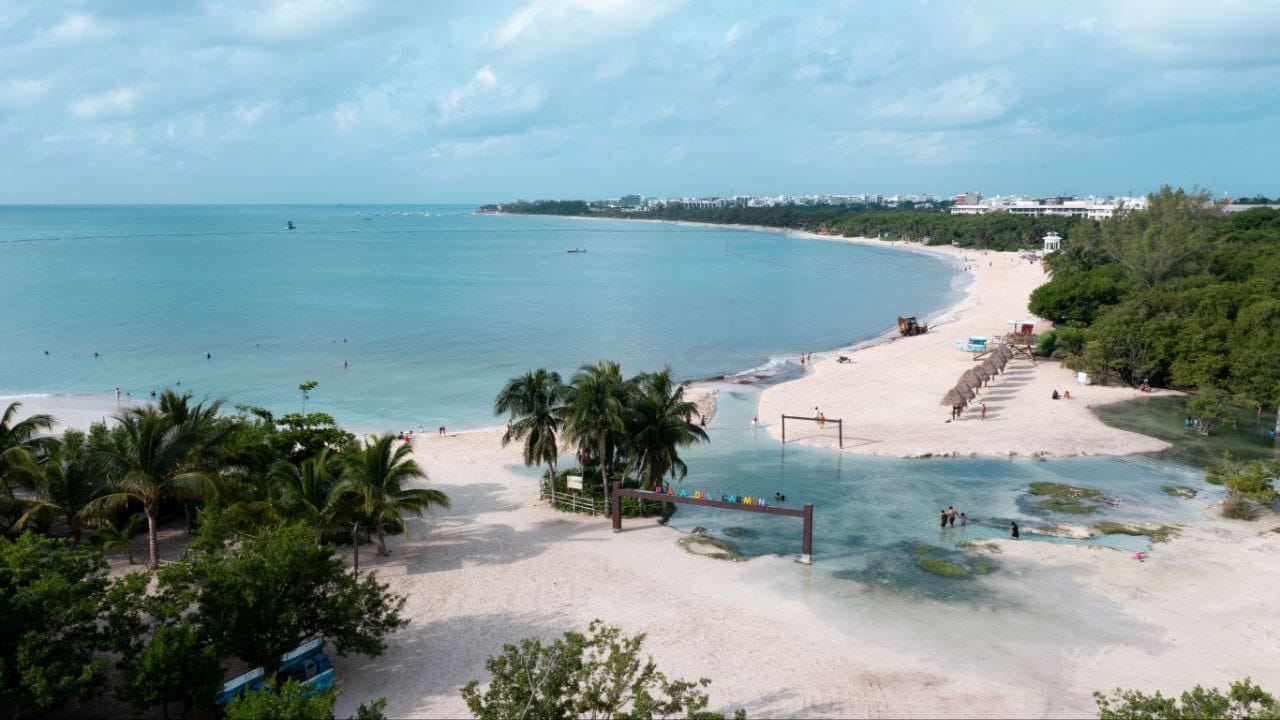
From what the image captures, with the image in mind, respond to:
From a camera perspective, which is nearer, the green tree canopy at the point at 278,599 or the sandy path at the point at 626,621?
the green tree canopy at the point at 278,599

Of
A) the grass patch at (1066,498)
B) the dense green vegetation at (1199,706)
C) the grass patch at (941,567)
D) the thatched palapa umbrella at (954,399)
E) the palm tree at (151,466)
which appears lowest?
the grass patch at (941,567)

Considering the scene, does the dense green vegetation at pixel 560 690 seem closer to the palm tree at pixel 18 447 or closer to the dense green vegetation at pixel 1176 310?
the palm tree at pixel 18 447

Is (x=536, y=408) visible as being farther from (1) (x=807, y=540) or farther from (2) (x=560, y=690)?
(2) (x=560, y=690)

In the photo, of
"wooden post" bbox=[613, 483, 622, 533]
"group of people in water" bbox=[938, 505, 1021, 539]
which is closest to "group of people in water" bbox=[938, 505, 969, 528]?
Answer: "group of people in water" bbox=[938, 505, 1021, 539]

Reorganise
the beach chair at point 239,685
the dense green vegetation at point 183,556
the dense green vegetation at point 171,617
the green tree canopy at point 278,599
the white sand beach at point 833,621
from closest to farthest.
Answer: the dense green vegetation at point 171,617 < the dense green vegetation at point 183,556 < the beach chair at point 239,685 < the green tree canopy at point 278,599 < the white sand beach at point 833,621

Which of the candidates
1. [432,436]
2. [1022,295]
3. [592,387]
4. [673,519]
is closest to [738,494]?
[673,519]

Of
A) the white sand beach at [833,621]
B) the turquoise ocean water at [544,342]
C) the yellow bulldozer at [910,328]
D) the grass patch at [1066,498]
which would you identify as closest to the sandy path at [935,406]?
the turquoise ocean water at [544,342]

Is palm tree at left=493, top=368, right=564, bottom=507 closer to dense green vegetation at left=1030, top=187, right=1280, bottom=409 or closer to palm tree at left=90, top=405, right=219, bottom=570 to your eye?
palm tree at left=90, top=405, right=219, bottom=570
